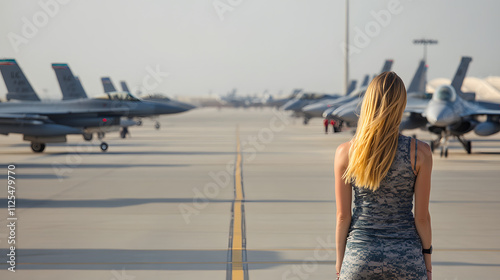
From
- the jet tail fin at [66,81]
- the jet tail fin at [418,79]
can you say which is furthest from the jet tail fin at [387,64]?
the jet tail fin at [66,81]

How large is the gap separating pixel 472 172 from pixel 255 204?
9.41 metres

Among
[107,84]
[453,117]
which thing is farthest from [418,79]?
[107,84]

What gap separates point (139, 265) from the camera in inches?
313

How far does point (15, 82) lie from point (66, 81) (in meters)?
6.77

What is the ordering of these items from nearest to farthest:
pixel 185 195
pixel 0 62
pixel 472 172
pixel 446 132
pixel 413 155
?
1. pixel 413 155
2. pixel 185 195
3. pixel 472 172
4. pixel 446 132
5. pixel 0 62

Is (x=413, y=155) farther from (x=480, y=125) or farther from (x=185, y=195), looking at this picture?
(x=480, y=125)

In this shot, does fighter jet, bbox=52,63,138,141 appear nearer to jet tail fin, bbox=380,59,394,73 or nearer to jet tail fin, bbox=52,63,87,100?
jet tail fin, bbox=52,63,87,100

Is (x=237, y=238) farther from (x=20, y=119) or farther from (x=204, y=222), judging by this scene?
(x=20, y=119)

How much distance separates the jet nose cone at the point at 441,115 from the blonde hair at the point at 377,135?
22.6 metres

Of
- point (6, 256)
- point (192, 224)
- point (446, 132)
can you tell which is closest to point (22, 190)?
point (192, 224)

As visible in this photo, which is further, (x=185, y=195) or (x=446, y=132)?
(x=446, y=132)

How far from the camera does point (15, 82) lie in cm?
3306

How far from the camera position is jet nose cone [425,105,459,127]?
25.4 m

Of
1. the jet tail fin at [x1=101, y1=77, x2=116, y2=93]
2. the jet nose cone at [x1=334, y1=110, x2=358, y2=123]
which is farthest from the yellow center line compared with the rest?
the jet tail fin at [x1=101, y1=77, x2=116, y2=93]
